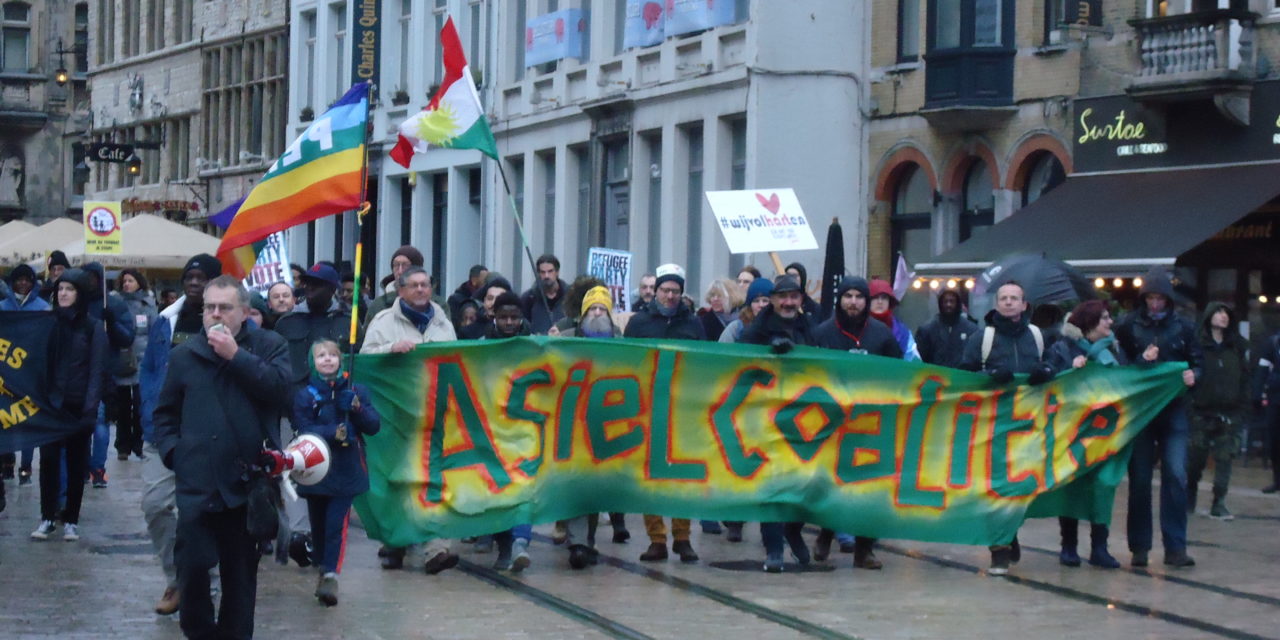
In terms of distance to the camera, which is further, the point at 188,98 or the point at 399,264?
the point at 188,98

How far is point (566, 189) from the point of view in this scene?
3812cm

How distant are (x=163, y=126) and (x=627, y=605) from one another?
48896 millimetres

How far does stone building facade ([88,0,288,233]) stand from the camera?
5222 centimetres

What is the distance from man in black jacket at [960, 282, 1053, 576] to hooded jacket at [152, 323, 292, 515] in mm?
5627

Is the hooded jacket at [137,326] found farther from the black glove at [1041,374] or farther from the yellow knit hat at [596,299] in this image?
the black glove at [1041,374]

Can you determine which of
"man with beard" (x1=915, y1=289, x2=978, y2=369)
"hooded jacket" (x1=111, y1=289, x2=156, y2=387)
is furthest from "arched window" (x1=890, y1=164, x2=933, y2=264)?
"man with beard" (x1=915, y1=289, x2=978, y2=369)

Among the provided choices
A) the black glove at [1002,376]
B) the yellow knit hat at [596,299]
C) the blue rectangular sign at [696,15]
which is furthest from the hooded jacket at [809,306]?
the blue rectangular sign at [696,15]

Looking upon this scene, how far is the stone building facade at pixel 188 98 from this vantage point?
52.2 m

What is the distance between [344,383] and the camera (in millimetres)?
12570

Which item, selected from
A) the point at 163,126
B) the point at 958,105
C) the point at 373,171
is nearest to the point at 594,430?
the point at 958,105

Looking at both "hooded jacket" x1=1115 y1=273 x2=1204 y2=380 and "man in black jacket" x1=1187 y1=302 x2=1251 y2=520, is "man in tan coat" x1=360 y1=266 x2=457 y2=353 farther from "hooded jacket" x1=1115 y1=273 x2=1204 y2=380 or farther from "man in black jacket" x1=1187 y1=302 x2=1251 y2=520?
"man in black jacket" x1=1187 y1=302 x2=1251 y2=520

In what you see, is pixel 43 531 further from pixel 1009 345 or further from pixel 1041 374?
pixel 1041 374

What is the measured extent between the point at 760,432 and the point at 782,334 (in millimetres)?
645

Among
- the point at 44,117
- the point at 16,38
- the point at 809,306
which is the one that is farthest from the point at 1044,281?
the point at 16,38
